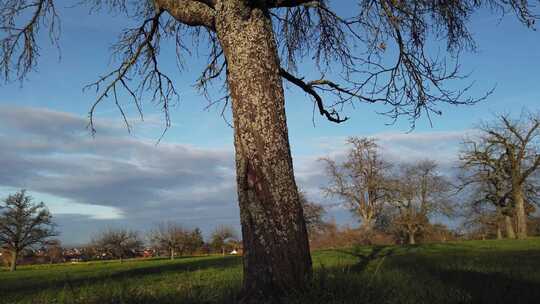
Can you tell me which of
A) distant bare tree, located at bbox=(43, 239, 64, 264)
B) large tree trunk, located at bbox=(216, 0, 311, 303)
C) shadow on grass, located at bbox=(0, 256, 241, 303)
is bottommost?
distant bare tree, located at bbox=(43, 239, 64, 264)

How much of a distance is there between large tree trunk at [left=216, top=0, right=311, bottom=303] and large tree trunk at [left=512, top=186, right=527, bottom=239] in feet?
103

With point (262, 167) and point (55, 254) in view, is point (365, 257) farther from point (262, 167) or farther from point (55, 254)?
point (55, 254)

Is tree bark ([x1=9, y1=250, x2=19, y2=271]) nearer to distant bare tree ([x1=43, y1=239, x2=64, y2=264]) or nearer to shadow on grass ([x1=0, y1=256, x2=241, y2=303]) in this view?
distant bare tree ([x1=43, y1=239, x2=64, y2=264])

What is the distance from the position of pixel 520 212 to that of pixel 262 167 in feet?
106

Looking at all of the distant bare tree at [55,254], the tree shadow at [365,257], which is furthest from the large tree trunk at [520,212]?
the distant bare tree at [55,254]

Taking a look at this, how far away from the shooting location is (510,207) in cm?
3331

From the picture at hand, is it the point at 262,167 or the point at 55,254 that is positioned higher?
the point at 262,167

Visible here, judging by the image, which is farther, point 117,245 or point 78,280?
point 117,245

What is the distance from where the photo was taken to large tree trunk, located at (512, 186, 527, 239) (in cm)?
2930

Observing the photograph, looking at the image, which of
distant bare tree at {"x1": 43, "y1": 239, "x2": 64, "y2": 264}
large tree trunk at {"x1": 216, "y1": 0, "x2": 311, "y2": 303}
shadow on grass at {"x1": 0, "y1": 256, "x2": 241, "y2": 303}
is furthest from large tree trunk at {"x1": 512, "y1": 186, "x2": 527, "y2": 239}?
distant bare tree at {"x1": 43, "y1": 239, "x2": 64, "y2": 264}

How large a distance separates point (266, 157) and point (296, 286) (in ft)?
4.17

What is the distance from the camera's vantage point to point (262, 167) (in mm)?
4023

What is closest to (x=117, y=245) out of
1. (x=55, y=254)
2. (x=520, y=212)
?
(x=55, y=254)

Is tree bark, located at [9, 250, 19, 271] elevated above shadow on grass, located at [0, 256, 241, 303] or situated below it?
below
